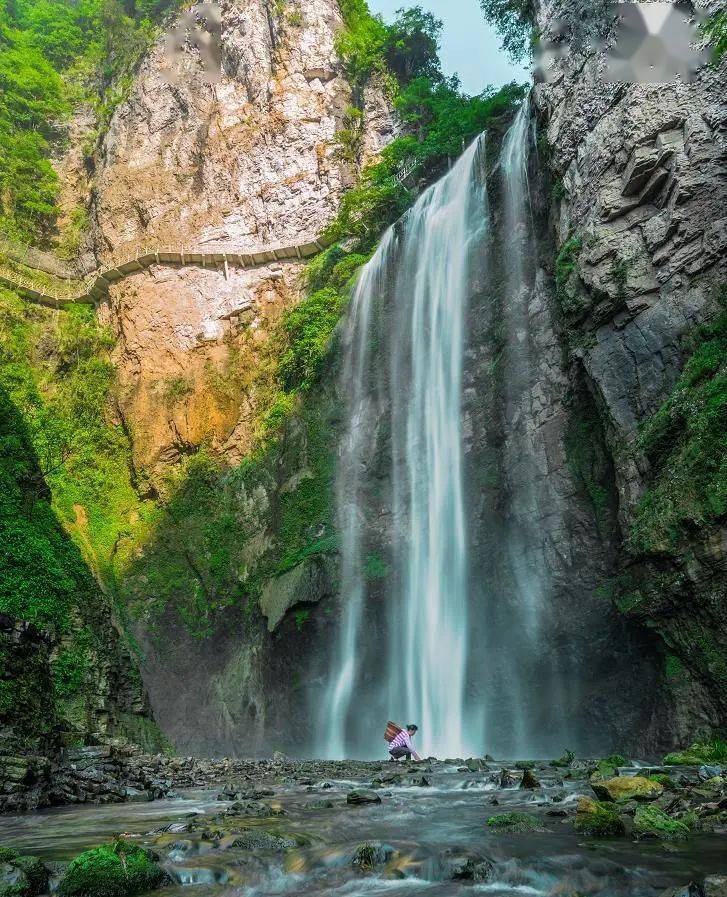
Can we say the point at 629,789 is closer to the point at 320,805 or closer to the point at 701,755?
the point at 320,805

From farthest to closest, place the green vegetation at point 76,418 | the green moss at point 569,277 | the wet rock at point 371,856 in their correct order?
the green vegetation at point 76,418, the green moss at point 569,277, the wet rock at point 371,856

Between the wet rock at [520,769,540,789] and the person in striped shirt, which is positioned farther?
the person in striped shirt

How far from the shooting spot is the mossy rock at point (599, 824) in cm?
465

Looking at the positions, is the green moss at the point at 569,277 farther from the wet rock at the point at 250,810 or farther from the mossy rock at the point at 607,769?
the wet rock at the point at 250,810

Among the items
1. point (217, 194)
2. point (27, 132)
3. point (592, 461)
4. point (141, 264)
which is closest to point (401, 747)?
point (592, 461)

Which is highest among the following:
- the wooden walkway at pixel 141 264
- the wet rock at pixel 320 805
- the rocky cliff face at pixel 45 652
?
the wooden walkway at pixel 141 264

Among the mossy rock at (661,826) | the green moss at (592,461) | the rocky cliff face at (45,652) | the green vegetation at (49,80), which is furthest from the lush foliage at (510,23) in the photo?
the mossy rock at (661,826)

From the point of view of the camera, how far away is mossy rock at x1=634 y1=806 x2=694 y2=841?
14.8 feet

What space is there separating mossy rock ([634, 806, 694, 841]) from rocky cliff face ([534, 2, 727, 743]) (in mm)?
5663

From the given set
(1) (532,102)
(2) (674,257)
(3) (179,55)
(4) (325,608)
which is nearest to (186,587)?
(4) (325,608)

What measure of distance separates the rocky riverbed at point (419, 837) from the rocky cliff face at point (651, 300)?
2799 mm

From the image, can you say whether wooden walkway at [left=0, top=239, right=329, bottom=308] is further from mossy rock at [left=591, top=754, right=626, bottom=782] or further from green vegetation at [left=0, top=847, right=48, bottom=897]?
green vegetation at [left=0, top=847, right=48, bottom=897]

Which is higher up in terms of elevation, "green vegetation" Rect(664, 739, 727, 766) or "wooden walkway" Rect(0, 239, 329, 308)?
"wooden walkway" Rect(0, 239, 329, 308)

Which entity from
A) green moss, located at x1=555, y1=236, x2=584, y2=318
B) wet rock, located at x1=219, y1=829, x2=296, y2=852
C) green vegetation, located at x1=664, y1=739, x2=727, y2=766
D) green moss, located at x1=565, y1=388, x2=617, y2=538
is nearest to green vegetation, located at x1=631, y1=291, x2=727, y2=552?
green moss, located at x1=565, y1=388, x2=617, y2=538
